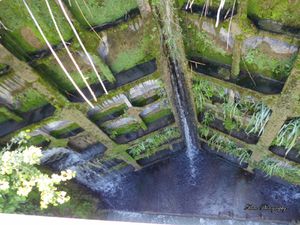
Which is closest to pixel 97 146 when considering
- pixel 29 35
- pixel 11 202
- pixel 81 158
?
pixel 81 158

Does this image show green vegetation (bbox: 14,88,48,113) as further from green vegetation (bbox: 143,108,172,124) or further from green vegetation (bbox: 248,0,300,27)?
green vegetation (bbox: 248,0,300,27)

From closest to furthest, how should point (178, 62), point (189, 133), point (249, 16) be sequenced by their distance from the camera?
point (249, 16), point (178, 62), point (189, 133)

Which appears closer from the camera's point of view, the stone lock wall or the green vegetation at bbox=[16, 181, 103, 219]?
the stone lock wall

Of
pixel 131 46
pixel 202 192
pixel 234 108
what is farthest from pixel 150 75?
pixel 202 192

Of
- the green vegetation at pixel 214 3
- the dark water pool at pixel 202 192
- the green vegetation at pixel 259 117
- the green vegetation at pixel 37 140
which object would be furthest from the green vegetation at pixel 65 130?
the dark water pool at pixel 202 192

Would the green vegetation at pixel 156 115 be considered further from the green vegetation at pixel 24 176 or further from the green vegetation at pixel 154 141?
the green vegetation at pixel 24 176

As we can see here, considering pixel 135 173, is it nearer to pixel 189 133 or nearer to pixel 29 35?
pixel 189 133

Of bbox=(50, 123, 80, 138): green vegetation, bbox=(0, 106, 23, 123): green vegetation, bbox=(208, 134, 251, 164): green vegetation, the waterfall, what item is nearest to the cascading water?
the waterfall
